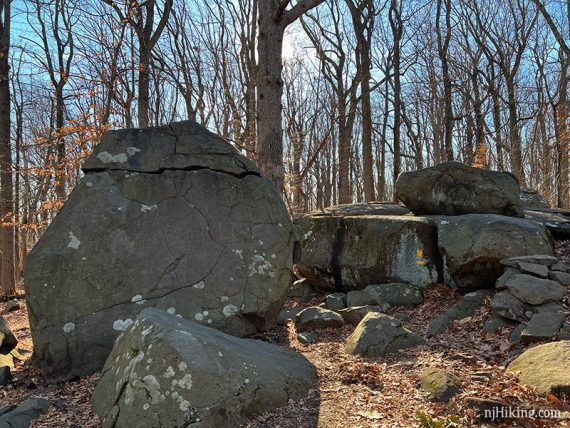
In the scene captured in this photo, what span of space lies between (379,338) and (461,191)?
14.3ft

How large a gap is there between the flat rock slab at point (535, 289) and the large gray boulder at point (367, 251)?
1639 millimetres

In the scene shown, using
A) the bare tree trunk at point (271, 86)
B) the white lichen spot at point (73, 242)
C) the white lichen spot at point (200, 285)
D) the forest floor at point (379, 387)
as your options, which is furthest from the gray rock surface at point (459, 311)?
the white lichen spot at point (73, 242)

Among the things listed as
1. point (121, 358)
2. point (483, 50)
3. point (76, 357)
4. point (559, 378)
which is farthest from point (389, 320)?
point (483, 50)

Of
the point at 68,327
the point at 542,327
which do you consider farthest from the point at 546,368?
the point at 68,327

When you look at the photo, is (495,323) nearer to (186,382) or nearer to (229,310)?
(229,310)

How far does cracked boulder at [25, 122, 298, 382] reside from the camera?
191 inches

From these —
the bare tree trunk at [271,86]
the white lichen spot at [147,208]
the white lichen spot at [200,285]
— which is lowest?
the white lichen spot at [200,285]

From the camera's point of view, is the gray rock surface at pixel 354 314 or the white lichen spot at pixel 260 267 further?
the gray rock surface at pixel 354 314

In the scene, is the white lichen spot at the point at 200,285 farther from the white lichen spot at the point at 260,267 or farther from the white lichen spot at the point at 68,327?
the white lichen spot at the point at 68,327

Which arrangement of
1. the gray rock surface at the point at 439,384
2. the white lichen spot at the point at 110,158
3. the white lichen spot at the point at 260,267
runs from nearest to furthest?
1. the gray rock surface at the point at 439,384
2. the white lichen spot at the point at 260,267
3. the white lichen spot at the point at 110,158

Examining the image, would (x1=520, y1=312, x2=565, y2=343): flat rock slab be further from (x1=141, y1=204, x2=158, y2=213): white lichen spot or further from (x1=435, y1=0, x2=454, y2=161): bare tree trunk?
(x1=435, y1=0, x2=454, y2=161): bare tree trunk

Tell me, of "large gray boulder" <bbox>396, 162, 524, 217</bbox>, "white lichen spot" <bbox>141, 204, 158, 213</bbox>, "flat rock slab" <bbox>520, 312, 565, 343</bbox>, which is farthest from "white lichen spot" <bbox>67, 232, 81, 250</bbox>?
"large gray boulder" <bbox>396, 162, 524, 217</bbox>

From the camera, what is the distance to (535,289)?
527 centimetres

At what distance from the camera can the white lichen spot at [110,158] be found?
18.6ft
